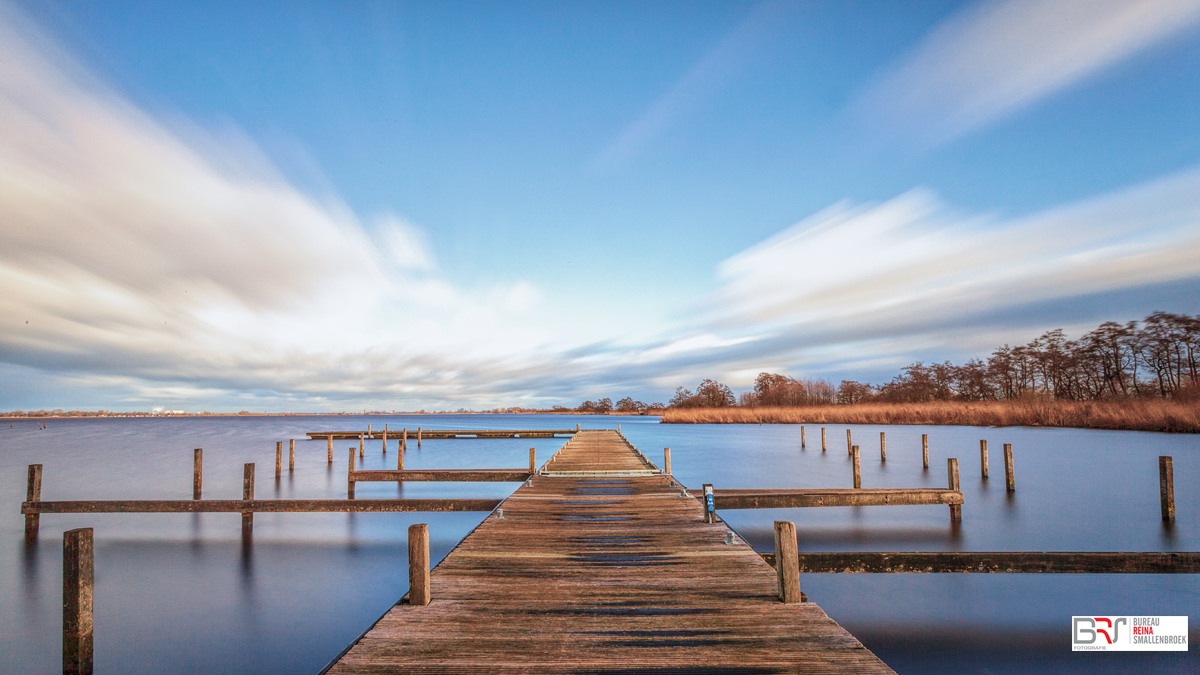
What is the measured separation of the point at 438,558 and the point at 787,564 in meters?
10.9

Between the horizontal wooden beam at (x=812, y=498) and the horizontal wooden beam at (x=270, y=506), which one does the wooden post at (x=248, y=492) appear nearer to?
the horizontal wooden beam at (x=270, y=506)

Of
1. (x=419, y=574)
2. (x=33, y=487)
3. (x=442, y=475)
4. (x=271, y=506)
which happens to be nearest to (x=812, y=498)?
(x=419, y=574)

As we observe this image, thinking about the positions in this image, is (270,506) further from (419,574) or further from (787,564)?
(787,564)

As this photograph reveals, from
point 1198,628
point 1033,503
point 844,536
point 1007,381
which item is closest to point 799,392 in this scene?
point 1007,381

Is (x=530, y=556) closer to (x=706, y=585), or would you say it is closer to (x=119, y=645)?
(x=706, y=585)

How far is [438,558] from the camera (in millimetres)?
13961

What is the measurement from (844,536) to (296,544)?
14.4 metres

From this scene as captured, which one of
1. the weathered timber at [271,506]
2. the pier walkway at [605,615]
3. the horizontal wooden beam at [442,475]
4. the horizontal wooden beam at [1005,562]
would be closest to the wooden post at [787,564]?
the pier walkway at [605,615]

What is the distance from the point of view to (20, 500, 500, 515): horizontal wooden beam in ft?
40.6

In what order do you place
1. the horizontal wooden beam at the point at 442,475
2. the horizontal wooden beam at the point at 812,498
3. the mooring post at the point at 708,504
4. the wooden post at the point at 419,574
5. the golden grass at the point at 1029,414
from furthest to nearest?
the golden grass at the point at 1029,414
the horizontal wooden beam at the point at 442,475
the horizontal wooden beam at the point at 812,498
the mooring post at the point at 708,504
the wooden post at the point at 419,574

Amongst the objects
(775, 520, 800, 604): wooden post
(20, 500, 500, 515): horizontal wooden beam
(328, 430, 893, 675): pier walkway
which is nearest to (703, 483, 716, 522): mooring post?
(328, 430, 893, 675): pier walkway

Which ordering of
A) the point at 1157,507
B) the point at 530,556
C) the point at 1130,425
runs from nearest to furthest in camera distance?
the point at 530,556, the point at 1157,507, the point at 1130,425

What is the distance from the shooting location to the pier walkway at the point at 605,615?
4.15m

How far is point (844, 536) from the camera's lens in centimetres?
1529
